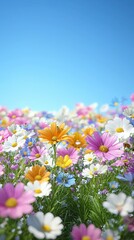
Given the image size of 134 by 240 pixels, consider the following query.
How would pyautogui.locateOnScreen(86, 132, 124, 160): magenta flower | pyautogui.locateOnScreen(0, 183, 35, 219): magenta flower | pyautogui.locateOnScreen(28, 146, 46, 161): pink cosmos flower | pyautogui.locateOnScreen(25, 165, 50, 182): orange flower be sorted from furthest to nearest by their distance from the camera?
pyautogui.locateOnScreen(28, 146, 46, 161): pink cosmos flower < pyautogui.locateOnScreen(86, 132, 124, 160): magenta flower < pyautogui.locateOnScreen(25, 165, 50, 182): orange flower < pyautogui.locateOnScreen(0, 183, 35, 219): magenta flower

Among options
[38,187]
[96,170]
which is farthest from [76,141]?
[38,187]

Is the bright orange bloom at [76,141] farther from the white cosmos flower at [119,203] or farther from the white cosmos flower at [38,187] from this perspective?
the white cosmos flower at [119,203]

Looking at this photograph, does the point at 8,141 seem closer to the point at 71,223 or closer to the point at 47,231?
the point at 71,223

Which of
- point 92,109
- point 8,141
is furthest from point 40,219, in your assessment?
point 92,109

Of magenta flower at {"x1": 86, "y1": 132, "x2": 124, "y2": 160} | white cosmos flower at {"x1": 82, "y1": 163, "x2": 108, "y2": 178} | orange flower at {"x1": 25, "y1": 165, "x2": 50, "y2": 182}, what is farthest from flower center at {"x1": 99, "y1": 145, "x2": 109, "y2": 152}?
orange flower at {"x1": 25, "y1": 165, "x2": 50, "y2": 182}

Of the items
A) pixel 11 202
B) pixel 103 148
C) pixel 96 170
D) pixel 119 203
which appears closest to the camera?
pixel 11 202

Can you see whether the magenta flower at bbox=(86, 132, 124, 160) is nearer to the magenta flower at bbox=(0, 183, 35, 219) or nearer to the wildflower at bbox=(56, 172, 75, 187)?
the wildflower at bbox=(56, 172, 75, 187)

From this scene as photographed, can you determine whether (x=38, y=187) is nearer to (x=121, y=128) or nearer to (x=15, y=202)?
(x=15, y=202)
